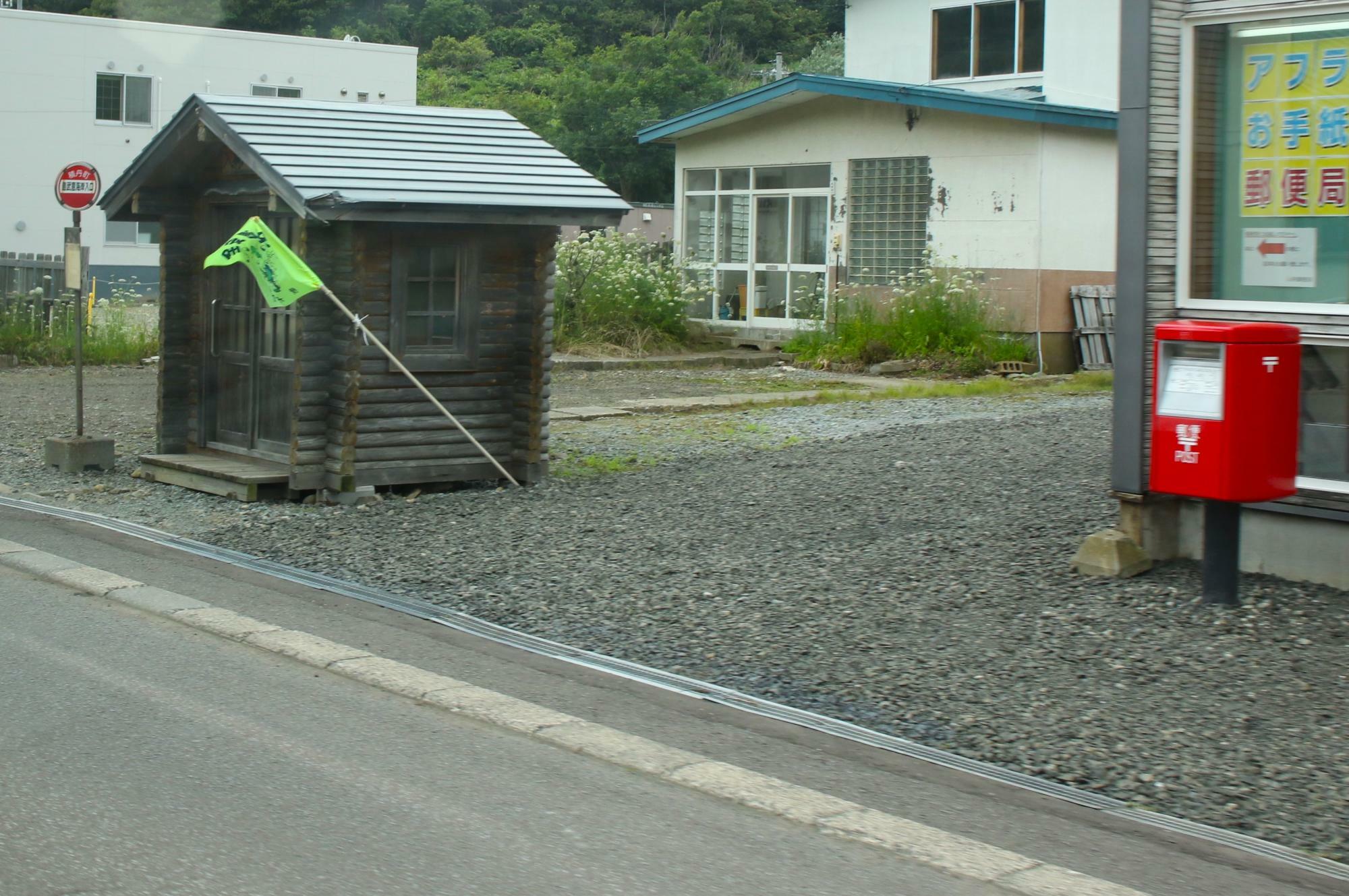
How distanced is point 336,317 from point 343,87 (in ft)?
116

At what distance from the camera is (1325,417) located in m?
7.41

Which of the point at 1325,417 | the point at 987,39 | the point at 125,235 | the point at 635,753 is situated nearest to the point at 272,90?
the point at 125,235

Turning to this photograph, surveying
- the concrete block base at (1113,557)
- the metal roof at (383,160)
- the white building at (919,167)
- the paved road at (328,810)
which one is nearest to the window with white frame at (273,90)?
the white building at (919,167)

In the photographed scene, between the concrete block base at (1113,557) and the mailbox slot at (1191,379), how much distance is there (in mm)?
934

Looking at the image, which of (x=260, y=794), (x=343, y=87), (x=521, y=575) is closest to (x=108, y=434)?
(x=521, y=575)

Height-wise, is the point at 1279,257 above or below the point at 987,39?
below

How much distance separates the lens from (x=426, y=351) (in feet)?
36.6

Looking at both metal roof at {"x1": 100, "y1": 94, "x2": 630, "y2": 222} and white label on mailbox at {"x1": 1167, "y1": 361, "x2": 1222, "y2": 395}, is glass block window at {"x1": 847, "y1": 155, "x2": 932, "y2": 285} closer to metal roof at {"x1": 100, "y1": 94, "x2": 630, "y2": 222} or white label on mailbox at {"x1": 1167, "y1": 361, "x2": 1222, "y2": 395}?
metal roof at {"x1": 100, "y1": 94, "x2": 630, "y2": 222}

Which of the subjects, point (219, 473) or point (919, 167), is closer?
point (219, 473)

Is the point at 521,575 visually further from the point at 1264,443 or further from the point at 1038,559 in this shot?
the point at 1264,443

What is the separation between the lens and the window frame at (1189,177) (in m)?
7.62

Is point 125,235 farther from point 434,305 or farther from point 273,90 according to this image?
point 434,305

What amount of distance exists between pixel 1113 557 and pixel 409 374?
524cm

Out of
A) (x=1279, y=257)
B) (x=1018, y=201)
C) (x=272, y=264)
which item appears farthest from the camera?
(x=1018, y=201)
